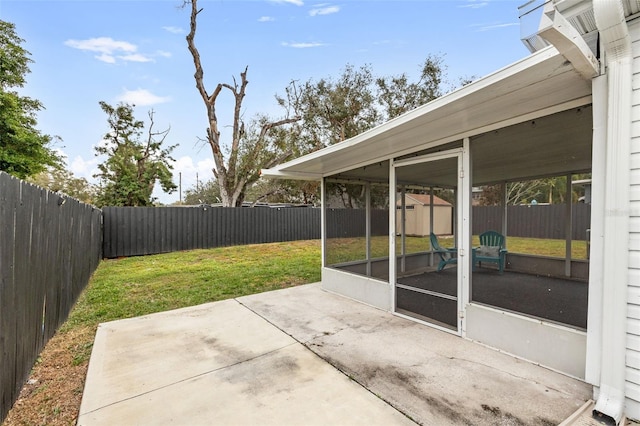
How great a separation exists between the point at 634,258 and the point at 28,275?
440 cm

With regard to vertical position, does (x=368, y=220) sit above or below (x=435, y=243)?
above

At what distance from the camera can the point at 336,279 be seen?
495 cm

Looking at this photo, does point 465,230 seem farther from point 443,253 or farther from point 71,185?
point 71,185

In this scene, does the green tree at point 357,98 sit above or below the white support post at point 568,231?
above

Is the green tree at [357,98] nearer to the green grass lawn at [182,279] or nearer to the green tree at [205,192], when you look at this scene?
the green grass lawn at [182,279]

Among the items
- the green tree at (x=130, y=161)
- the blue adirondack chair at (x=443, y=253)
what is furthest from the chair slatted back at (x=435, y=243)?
the green tree at (x=130, y=161)

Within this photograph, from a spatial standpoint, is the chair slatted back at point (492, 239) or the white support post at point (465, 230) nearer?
the white support post at point (465, 230)

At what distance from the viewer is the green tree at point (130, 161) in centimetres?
1294

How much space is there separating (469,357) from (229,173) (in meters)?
13.4

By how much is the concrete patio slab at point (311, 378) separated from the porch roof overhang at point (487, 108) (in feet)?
7.06

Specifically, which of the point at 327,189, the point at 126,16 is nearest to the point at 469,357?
the point at 327,189

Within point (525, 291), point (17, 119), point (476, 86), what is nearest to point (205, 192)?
point (17, 119)

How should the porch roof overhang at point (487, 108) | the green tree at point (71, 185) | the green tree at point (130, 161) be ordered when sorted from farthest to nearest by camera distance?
the green tree at point (71, 185) → the green tree at point (130, 161) → the porch roof overhang at point (487, 108)

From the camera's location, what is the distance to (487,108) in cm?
251
